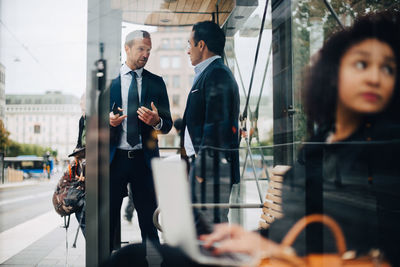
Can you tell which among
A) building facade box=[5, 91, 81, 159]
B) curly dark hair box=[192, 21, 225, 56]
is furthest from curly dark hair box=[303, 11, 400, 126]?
building facade box=[5, 91, 81, 159]

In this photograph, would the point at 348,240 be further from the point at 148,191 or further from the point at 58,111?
the point at 58,111

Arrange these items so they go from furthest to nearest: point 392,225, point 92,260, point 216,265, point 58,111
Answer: point 58,111, point 92,260, point 392,225, point 216,265

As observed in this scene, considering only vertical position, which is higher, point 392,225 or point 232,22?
point 232,22

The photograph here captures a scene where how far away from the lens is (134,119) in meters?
2.48

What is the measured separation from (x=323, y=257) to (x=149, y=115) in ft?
4.70

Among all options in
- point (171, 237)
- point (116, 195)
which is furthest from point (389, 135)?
point (116, 195)

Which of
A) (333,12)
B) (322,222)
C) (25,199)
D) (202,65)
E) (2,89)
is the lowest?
(25,199)

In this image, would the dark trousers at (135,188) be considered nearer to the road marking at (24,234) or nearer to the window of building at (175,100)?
the window of building at (175,100)

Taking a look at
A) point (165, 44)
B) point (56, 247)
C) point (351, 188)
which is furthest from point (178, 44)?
point (56, 247)

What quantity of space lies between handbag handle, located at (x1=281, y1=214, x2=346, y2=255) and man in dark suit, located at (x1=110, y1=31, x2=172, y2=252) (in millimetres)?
1169

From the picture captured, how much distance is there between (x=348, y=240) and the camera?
163 cm

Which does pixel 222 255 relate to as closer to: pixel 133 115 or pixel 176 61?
pixel 133 115

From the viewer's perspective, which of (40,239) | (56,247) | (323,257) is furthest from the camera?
(40,239)

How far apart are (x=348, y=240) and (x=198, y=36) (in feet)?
5.19
